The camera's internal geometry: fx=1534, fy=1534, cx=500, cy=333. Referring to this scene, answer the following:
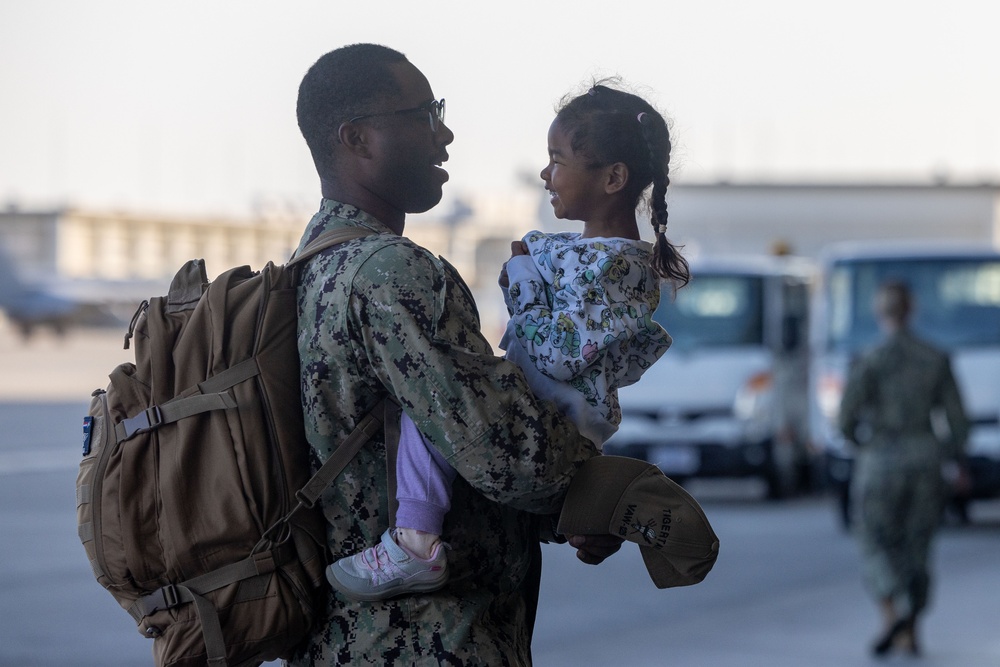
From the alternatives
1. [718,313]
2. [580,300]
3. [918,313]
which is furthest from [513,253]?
[718,313]

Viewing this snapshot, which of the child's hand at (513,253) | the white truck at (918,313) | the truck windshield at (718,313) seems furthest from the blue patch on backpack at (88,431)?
the truck windshield at (718,313)

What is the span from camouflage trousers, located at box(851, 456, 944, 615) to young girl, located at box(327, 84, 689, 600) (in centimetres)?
564

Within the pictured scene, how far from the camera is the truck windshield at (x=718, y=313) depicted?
1518cm

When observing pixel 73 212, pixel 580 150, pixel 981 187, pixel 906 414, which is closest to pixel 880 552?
pixel 906 414

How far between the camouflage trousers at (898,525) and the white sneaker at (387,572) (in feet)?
19.5

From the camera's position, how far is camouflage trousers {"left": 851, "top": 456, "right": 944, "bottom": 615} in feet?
26.7

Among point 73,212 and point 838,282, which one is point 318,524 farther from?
point 73,212

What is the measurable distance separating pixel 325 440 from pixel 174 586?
35 centimetres

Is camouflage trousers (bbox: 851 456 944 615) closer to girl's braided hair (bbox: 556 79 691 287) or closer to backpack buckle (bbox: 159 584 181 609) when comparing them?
girl's braided hair (bbox: 556 79 691 287)

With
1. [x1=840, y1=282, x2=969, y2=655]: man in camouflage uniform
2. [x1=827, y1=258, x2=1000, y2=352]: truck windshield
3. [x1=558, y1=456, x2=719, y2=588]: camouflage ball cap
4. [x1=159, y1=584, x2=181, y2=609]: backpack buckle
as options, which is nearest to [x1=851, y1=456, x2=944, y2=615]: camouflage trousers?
[x1=840, y1=282, x2=969, y2=655]: man in camouflage uniform

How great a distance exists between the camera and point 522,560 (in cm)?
279

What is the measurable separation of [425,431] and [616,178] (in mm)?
722

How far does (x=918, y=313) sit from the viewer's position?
46.7 feet

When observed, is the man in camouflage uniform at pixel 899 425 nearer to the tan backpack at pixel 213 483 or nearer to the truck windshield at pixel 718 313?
the tan backpack at pixel 213 483
